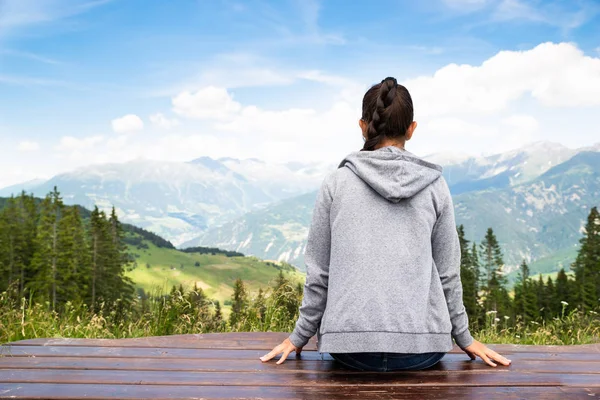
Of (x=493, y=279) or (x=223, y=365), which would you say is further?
(x=493, y=279)

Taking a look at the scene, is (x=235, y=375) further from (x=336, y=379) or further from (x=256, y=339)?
(x=256, y=339)

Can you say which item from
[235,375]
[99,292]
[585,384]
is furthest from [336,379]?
[99,292]

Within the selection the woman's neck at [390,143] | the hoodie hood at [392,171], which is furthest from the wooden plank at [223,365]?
the woman's neck at [390,143]

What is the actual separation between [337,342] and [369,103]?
5.34 ft

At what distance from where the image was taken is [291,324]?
779cm

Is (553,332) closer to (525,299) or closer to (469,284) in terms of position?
(469,284)

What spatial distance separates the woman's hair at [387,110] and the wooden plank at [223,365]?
5.72 feet

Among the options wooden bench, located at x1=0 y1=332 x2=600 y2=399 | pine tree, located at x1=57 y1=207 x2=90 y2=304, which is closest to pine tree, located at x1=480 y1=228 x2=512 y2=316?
pine tree, located at x1=57 y1=207 x2=90 y2=304

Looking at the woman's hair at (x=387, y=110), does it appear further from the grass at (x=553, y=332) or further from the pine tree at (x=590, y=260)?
the pine tree at (x=590, y=260)

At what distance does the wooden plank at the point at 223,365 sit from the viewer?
3.96 m

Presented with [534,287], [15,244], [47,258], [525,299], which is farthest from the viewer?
[534,287]

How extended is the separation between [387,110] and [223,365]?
2.20 m

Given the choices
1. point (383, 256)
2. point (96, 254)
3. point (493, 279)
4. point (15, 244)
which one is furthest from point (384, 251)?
point (493, 279)

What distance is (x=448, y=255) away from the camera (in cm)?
385
